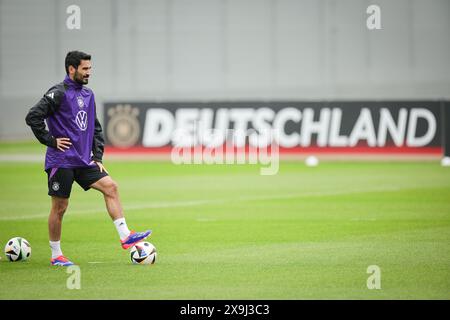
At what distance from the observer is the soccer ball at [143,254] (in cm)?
1142

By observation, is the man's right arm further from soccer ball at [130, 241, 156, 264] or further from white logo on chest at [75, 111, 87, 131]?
soccer ball at [130, 241, 156, 264]

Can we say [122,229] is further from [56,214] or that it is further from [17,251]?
[17,251]

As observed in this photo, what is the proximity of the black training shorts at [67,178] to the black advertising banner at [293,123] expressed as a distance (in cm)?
1907

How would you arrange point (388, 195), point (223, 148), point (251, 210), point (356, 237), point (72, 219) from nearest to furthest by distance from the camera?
point (356, 237) → point (72, 219) → point (251, 210) → point (388, 195) → point (223, 148)

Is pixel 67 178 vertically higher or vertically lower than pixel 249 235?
higher

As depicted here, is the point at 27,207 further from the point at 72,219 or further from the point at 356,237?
the point at 356,237

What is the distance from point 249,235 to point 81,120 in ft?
13.4

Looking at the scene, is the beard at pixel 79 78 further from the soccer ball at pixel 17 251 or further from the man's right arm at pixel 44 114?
the soccer ball at pixel 17 251

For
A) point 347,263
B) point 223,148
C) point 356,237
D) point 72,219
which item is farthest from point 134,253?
point 223,148

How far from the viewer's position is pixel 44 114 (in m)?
11.2

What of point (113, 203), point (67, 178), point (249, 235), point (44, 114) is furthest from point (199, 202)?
point (44, 114)

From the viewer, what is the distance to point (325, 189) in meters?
22.1

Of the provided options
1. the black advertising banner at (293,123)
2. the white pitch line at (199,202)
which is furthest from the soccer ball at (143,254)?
the black advertising banner at (293,123)

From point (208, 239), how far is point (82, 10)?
34139 mm
